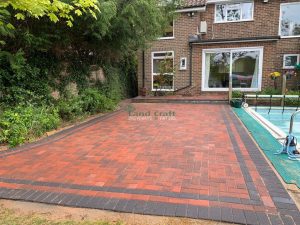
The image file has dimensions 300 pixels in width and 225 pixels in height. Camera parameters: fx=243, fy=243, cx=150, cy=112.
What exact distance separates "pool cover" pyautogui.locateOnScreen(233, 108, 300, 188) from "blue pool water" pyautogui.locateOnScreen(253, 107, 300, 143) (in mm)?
987

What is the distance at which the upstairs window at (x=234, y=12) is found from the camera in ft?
42.3

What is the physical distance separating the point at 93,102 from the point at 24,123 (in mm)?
3196

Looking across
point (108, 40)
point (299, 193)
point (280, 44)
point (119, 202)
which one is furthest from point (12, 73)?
point (280, 44)

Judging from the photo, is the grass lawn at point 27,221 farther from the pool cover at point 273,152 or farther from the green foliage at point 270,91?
the green foliage at point 270,91

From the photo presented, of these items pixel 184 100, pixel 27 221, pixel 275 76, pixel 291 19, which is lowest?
pixel 27 221

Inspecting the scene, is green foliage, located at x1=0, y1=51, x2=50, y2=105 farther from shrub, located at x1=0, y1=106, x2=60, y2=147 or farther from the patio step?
the patio step

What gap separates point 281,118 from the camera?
8758 millimetres

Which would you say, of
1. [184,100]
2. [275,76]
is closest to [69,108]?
[184,100]

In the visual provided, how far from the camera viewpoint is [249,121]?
24.2ft

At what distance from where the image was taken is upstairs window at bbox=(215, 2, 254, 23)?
12.9 metres

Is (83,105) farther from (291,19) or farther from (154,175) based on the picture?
(291,19)

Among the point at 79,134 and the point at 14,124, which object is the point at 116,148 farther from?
the point at 14,124

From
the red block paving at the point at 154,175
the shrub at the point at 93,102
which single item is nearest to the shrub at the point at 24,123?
the red block paving at the point at 154,175

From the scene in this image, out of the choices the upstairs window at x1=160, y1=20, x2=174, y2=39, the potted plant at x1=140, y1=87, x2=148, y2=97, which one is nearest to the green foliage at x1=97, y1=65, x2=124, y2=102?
the potted plant at x1=140, y1=87, x2=148, y2=97
